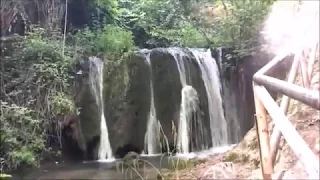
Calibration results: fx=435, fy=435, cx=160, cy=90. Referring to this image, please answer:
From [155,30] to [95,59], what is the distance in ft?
2.90

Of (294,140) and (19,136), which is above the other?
(294,140)

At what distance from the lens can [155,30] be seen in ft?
17.6

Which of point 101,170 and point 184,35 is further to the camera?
point 184,35

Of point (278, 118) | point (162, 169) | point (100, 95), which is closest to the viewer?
point (278, 118)

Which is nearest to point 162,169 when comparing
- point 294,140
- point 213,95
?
point 213,95

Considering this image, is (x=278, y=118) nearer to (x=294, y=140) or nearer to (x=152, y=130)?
(x=294, y=140)

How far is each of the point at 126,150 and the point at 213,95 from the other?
1234mm

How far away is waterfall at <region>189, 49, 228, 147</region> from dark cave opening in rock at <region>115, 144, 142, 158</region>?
883mm

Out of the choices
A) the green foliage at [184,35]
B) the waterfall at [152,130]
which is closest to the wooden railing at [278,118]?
the waterfall at [152,130]

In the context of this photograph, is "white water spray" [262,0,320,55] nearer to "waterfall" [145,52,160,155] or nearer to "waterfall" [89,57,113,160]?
"waterfall" [145,52,160,155]

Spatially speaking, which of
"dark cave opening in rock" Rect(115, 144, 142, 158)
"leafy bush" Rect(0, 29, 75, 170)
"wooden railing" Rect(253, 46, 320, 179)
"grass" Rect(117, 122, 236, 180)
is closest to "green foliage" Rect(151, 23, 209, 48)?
"leafy bush" Rect(0, 29, 75, 170)

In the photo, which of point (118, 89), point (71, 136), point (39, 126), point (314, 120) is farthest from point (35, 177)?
point (314, 120)

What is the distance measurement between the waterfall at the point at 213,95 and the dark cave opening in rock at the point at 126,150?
0.88 metres

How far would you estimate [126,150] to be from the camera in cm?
480
